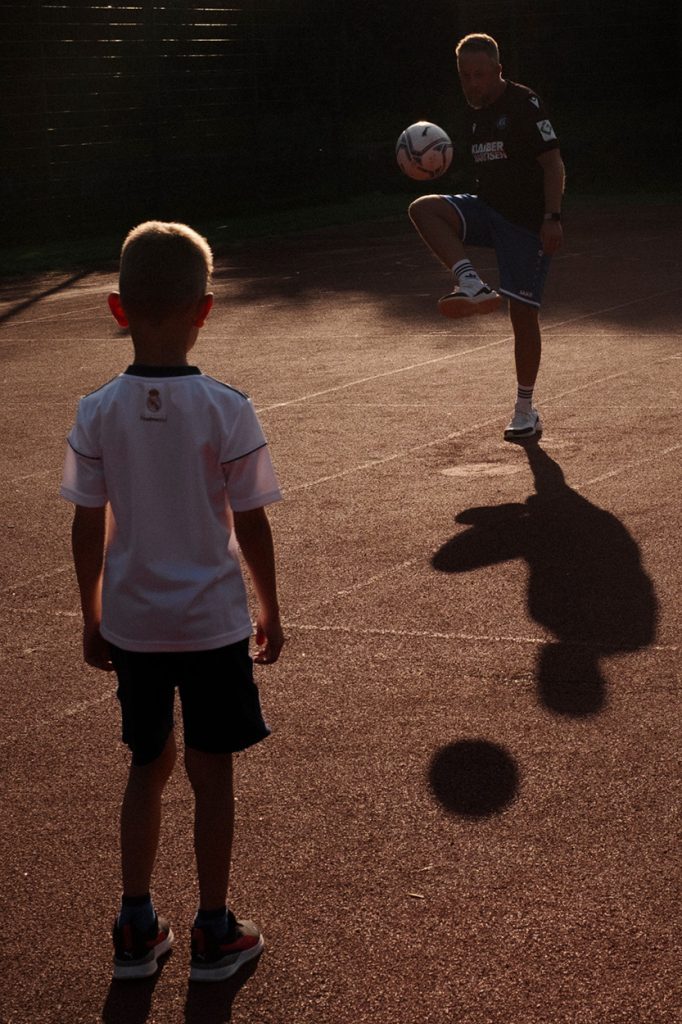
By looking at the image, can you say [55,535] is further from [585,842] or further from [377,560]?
[585,842]

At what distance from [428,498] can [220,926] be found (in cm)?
432

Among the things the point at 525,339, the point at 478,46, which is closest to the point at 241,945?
the point at 525,339

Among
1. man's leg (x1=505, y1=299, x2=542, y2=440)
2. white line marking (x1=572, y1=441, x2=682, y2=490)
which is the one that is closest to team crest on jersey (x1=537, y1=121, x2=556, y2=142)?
man's leg (x1=505, y1=299, x2=542, y2=440)

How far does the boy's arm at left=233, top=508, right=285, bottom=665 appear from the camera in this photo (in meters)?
3.30

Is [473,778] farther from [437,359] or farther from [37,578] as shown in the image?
[437,359]

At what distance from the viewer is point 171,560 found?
10.7ft

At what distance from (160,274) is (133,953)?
1.49 metres

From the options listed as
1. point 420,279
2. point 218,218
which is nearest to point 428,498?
point 420,279

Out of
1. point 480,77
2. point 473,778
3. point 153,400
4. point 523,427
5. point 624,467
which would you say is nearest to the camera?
point 153,400

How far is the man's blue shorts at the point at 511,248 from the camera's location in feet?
29.4

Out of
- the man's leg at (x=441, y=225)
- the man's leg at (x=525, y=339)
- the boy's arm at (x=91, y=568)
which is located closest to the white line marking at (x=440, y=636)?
the boy's arm at (x=91, y=568)

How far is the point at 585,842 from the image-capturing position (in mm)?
3900

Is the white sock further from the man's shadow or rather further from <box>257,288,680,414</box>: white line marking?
<box>257,288,680,414</box>: white line marking

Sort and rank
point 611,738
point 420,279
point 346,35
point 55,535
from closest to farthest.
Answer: point 611,738
point 55,535
point 420,279
point 346,35
